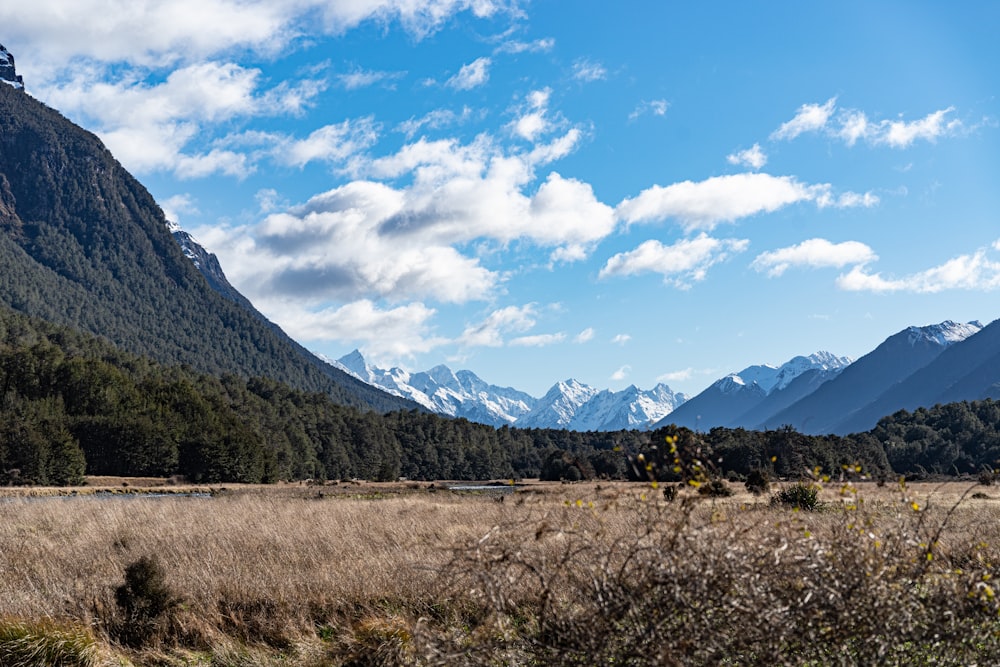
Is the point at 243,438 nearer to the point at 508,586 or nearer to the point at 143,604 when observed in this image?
the point at 143,604

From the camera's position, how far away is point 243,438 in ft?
380

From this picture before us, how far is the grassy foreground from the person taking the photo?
19.8 feet

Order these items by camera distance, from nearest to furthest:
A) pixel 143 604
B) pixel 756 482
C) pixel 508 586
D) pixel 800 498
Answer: pixel 508 586 → pixel 143 604 → pixel 800 498 → pixel 756 482

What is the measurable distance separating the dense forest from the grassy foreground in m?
56.0

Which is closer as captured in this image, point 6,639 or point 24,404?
point 6,639

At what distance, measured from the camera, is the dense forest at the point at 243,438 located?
92938 mm

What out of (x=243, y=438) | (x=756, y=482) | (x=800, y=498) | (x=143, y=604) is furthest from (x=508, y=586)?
(x=243, y=438)

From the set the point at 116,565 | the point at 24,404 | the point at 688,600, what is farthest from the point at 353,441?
the point at 688,600

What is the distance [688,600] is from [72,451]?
101 meters

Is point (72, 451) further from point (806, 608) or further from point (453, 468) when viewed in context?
point (806, 608)

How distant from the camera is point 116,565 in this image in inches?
639

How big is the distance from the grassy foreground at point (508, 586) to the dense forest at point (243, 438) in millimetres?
55983

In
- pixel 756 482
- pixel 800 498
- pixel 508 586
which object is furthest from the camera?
pixel 756 482

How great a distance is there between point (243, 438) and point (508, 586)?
115m
